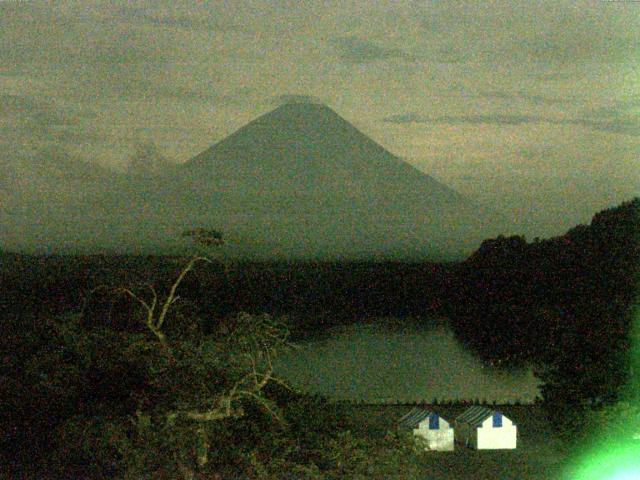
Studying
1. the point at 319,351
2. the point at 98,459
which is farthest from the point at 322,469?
the point at 319,351

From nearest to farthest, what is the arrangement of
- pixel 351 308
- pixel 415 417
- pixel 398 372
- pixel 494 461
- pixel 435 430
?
1. pixel 494 461
2. pixel 435 430
3. pixel 415 417
4. pixel 398 372
5. pixel 351 308

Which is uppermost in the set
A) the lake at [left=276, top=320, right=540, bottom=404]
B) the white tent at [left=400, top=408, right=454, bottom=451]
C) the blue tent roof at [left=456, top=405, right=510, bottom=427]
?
the blue tent roof at [left=456, top=405, right=510, bottom=427]

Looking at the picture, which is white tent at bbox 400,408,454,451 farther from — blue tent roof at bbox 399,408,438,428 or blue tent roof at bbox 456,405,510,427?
blue tent roof at bbox 456,405,510,427

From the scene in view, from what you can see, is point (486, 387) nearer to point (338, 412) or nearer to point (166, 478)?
point (338, 412)

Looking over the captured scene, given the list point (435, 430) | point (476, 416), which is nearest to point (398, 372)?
point (476, 416)

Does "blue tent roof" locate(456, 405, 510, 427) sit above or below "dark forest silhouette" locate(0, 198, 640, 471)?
below

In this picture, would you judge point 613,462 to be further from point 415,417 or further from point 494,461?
point 415,417

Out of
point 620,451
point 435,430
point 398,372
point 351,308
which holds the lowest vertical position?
point 398,372

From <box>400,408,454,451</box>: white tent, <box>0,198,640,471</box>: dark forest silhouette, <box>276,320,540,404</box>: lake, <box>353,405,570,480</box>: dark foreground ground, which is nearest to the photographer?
<box>0,198,640,471</box>: dark forest silhouette

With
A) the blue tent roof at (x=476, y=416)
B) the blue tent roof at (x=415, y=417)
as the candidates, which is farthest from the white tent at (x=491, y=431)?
the blue tent roof at (x=415, y=417)

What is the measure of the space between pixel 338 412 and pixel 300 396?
231 mm

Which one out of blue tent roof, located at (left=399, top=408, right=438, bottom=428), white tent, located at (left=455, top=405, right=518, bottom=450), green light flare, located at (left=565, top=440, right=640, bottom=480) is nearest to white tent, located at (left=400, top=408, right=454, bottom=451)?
blue tent roof, located at (left=399, top=408, right=438, bottom=428)

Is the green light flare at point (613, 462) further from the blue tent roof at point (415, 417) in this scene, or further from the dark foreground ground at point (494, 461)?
the blue tent roof at point (415, 417)

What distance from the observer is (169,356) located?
3744mm
